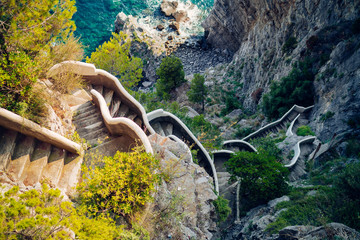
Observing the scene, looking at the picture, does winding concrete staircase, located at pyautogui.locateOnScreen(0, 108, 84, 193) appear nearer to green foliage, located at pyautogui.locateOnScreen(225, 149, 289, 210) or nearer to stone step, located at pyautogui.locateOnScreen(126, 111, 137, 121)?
stone step, located at pyautogui.locateOnScreen(126, 111, 137, 121)

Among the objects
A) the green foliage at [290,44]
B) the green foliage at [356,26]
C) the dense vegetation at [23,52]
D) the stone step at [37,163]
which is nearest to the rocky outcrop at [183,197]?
the stone step at [37,163]

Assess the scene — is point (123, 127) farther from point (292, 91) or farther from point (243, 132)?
point (292, 91)

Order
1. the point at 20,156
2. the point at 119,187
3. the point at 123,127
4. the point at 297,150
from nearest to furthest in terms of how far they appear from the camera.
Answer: the point at 119,187, the point at 20,156, the point at 123,127, the point at 297,150

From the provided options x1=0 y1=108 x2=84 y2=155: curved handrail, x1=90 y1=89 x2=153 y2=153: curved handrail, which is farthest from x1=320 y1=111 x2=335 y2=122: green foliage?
x1=0 y1=108 x2=84 y2=155: curved handrail

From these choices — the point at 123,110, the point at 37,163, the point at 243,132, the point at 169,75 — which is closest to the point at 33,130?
the point at 37,163

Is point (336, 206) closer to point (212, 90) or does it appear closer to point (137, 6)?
point (212, 90)

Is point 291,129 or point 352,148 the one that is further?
point 291,129
